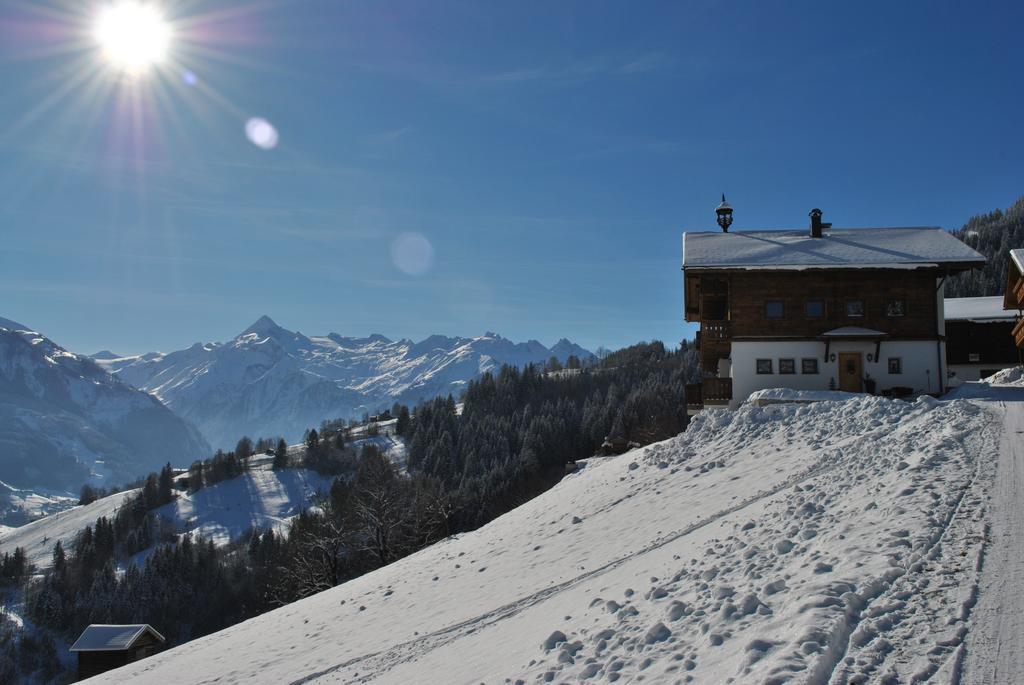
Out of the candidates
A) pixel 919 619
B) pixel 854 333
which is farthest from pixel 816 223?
pixel 919 619

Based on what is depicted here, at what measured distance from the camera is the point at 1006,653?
7.64 m

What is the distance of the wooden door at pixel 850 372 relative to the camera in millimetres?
33031

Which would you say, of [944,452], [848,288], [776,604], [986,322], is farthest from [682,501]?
[986,322]

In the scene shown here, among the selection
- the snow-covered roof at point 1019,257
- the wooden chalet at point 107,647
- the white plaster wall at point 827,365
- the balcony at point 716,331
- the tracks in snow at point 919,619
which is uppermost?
the snow-covered roof at point 1019,257

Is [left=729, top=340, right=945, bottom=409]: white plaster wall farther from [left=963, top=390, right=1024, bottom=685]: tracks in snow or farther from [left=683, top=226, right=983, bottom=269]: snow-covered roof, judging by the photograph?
→ [left=963, top=390, right=1024, bottom=685]: tracks in snow

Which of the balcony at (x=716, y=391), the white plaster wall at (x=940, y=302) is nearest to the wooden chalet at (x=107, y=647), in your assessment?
the balcony at (x=716, y=391)

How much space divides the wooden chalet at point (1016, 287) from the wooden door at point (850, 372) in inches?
321

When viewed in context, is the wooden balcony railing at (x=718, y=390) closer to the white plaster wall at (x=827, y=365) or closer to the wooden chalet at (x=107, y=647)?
the white plaster wall at (x=827, y=365)

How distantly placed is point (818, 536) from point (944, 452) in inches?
254

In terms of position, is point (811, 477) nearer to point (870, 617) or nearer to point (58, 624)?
point (870, 617)

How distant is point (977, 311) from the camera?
2124 inches

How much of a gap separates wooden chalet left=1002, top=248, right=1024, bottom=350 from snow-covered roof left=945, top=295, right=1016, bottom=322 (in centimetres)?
1412

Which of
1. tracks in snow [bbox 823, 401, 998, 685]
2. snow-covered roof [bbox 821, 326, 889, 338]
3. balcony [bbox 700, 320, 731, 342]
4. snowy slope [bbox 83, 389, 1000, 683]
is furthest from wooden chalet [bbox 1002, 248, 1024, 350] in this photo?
tracks in snow [bbox 823, 401, 998, 685]

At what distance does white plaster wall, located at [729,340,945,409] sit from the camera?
108 feet
